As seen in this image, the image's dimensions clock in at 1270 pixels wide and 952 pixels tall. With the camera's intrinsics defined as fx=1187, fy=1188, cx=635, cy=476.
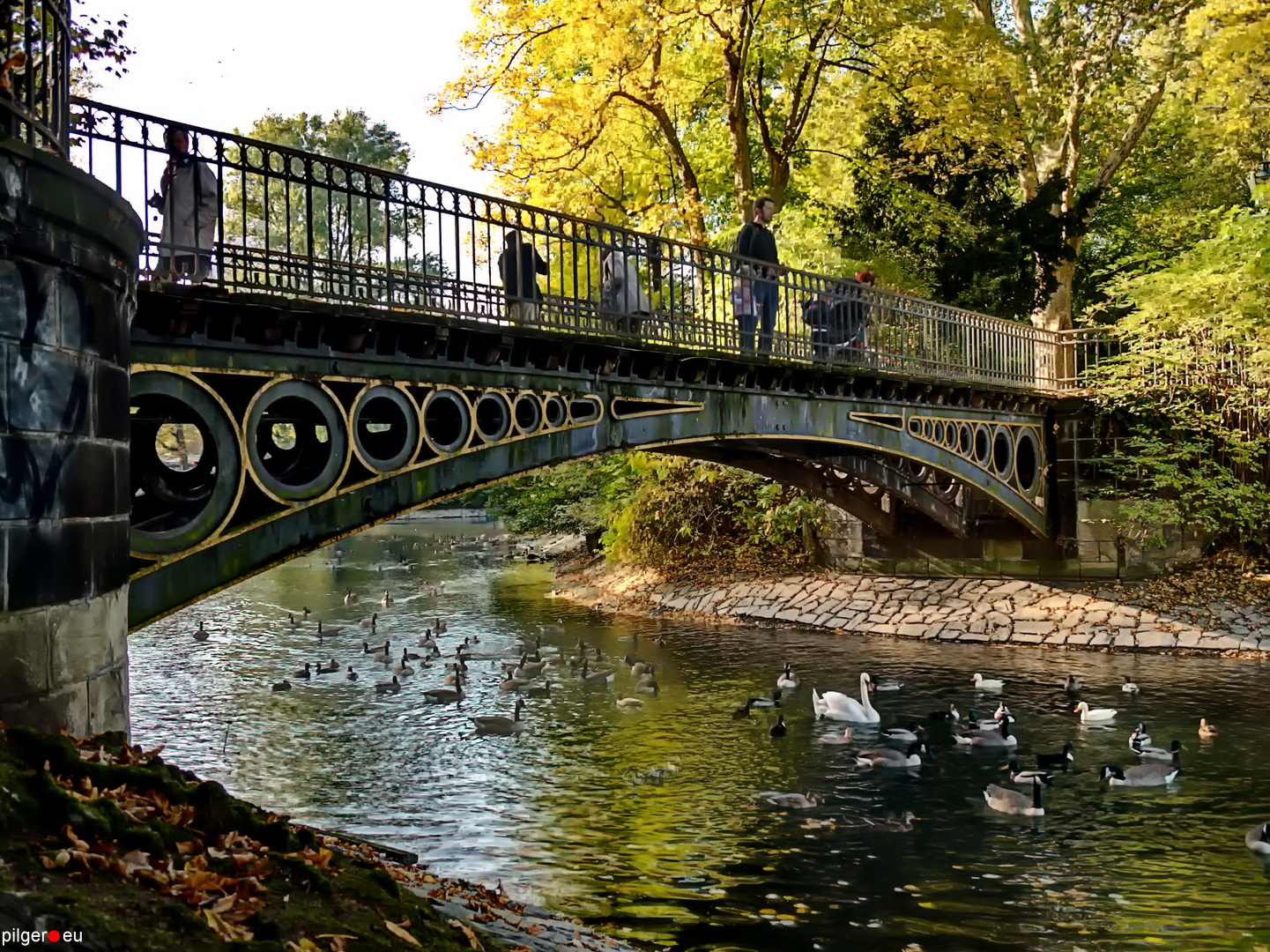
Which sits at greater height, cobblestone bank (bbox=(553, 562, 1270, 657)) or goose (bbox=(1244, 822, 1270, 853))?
cobblestone bank (bbox=(553, 562, 1270, 657))

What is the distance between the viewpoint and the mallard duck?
16.8 meters

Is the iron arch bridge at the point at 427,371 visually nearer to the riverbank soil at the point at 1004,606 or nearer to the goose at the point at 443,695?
the riverbank soil at the point at 1004,606

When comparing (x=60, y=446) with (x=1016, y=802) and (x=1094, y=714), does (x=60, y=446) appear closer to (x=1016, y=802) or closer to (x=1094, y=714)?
(x=1016, y=802)

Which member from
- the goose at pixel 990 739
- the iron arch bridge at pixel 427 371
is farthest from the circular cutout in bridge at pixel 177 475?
the goose at pixel 990 739

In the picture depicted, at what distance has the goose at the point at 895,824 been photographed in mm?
10484

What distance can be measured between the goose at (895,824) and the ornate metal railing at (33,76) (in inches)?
326

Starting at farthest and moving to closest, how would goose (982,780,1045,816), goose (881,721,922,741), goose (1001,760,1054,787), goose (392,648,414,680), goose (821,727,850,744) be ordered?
goose (392,648,414,680), goose (821,727,850,744), goose (881,721,922,741), goose (1001,760,1054,787), goose (982,780,1045,816)

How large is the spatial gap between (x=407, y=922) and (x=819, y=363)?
1379cm

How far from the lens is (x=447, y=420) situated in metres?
12.1

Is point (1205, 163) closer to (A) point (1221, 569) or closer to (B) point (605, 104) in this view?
(A) point (1221, 569)

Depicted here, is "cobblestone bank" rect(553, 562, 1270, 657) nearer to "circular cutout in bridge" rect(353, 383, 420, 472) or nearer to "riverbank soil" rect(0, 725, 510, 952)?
"circular cutout in bridge" rect(353, 383, 420, 472)

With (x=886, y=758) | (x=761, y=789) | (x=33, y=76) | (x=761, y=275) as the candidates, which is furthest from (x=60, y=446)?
(x=761, y=275)

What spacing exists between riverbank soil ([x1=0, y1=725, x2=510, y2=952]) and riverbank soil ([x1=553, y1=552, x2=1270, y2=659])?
17.3 m

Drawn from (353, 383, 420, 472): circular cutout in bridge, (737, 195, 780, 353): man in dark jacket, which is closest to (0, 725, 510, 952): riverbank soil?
(353, 383, 420, 472): circular cutout in bridge
